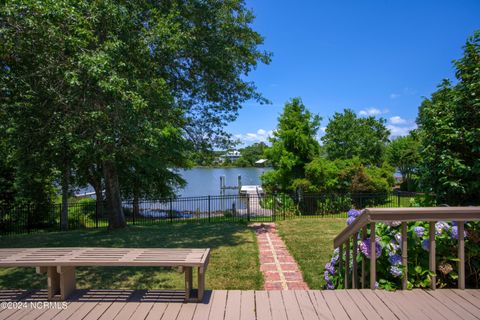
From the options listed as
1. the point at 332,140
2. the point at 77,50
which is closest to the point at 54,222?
the point at 77,50

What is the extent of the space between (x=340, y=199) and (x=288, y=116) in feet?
16.7

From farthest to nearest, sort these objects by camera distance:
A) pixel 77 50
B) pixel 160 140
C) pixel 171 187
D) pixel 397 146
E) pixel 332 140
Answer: pixel 397 146, pixel 332 140, pixel 171 187, pixel 160 140, pixel 77 50

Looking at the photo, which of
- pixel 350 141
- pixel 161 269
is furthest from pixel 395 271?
pixel 350 141

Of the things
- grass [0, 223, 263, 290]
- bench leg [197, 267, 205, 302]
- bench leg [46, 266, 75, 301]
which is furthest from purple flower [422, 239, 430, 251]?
bench leg [46, 266, 75, 301]

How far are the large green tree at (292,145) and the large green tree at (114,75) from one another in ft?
15.4

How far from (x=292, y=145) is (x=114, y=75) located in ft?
38.9

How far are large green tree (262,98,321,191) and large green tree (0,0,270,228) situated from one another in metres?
4.69

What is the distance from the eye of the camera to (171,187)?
2062 centimetres

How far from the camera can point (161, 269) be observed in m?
6.14

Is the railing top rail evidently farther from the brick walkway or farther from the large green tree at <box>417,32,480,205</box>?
the brick walkway

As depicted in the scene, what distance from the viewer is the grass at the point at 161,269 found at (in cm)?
518

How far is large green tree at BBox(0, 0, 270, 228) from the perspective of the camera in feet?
19.4

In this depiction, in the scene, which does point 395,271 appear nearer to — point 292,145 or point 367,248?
point 367,248

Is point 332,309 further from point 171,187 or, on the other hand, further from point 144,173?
point 171,187
